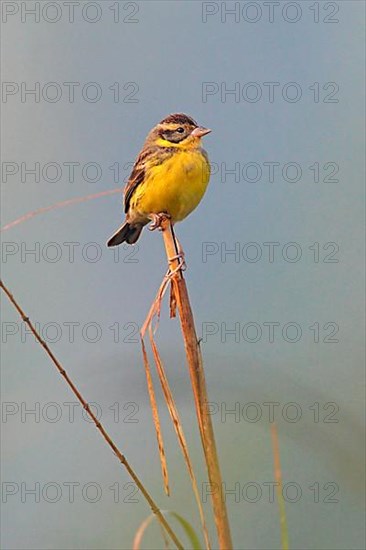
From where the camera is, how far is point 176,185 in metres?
2.18

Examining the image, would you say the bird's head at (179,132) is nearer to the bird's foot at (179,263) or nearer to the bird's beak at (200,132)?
the bird's beak at (200,132)

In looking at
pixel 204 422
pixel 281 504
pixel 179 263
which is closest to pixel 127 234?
pixel 179 263

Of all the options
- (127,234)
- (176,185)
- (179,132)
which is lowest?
(127,234)

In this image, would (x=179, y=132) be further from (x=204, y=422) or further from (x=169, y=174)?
(x=204, y=422)

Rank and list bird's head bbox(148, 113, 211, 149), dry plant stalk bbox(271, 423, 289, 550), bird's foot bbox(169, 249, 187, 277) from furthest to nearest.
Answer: bird's head bbox(148, 113, 211, 149), bird's foot bbox(169, 249, 187, 277), dry plant stalk bbox(271, 423, 289, 550)

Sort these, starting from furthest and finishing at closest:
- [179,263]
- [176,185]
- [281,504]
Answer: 1. [176,185]
2. [179,263]
3. [281,504]

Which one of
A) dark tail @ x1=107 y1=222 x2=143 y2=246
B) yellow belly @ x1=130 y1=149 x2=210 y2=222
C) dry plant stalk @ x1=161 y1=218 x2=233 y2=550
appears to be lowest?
dark tail @ x1=107 y1=222 x2=143 y2=246

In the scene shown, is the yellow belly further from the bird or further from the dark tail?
the dark tail

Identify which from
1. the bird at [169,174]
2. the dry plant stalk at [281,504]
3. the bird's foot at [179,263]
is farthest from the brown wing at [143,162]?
the dry plant stalk at [281,504]

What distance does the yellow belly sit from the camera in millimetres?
2158

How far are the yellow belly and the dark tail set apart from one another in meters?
0.20

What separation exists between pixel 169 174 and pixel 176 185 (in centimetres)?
5

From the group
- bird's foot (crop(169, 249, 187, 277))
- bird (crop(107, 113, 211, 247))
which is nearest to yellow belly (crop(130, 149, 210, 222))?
bird (crop(107, 113, 211, 247))

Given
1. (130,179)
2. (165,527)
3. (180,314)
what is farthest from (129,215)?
(165,527)
